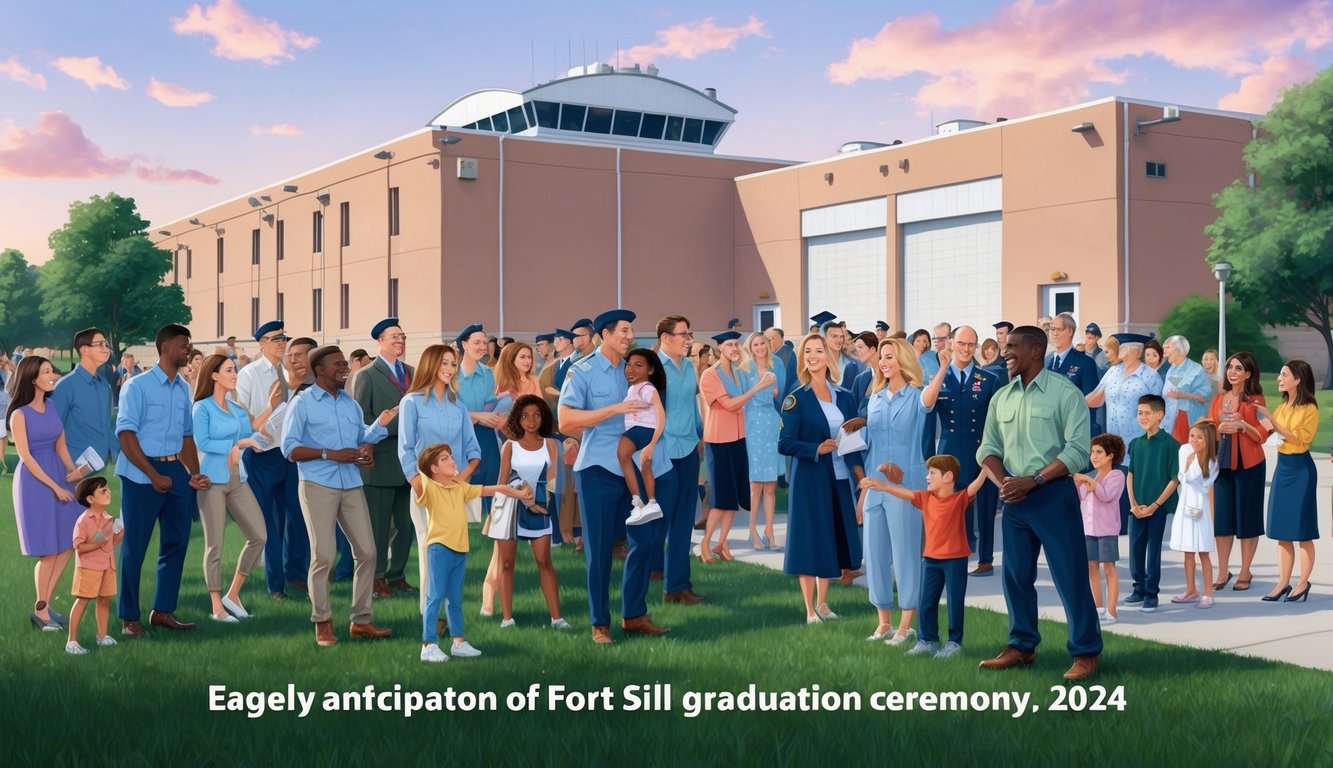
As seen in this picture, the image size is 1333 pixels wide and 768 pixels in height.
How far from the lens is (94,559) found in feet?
27.9

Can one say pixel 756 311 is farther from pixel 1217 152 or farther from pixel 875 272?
pixel 1217 152

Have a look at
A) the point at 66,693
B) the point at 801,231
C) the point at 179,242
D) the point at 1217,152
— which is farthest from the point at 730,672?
the point at 179,242

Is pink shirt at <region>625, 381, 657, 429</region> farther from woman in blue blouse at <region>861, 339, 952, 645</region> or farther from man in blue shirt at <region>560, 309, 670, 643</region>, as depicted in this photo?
woman in blue blouse at <region>861, 339, 952, 645</region>

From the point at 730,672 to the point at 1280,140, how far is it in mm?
39713

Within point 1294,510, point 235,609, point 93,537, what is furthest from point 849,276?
point 93,537

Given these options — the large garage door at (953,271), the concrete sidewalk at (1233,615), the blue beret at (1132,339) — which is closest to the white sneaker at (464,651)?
the concrete sidewalk at (1233,615)

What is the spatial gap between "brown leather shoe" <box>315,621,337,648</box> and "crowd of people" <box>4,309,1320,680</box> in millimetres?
17

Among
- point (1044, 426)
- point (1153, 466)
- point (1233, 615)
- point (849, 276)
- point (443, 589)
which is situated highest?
point (849, 276)

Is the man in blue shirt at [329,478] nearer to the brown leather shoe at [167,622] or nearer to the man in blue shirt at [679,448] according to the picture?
the brown leather shoe at [167,622]

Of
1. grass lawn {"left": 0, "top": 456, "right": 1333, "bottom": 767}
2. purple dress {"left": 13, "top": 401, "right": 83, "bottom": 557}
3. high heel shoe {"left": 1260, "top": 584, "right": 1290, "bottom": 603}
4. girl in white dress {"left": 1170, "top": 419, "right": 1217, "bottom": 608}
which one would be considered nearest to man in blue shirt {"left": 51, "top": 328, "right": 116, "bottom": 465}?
purple dress {"left": 13, "top": 401, "right": 83, "bottom": 557}

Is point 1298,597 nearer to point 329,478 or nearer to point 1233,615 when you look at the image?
point 1233,615

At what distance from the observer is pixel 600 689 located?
7.30 metres

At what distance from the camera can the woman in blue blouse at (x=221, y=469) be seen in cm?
955

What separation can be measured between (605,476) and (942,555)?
91.4 inches
